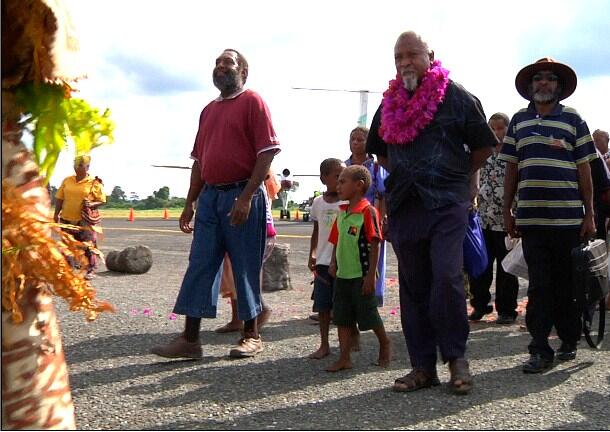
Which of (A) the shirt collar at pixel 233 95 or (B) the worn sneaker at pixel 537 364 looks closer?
(B) the worn sneaker at pixel 537 364

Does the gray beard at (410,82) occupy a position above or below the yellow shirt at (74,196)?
above

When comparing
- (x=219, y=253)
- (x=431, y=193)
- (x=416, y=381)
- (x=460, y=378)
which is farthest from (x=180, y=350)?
(x=431, y=193)

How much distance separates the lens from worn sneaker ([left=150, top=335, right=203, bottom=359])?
468cm

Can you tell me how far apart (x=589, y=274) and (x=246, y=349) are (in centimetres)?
229

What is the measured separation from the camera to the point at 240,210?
4660 millimetres

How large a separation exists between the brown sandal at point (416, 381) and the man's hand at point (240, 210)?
1.37 m

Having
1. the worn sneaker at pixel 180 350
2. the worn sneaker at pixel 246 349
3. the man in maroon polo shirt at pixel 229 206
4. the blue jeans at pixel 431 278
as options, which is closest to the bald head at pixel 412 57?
the blue jeans at pixel 431 278

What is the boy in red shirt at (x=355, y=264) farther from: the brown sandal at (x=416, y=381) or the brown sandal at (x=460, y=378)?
the brown sandal at (x=460, y=378)

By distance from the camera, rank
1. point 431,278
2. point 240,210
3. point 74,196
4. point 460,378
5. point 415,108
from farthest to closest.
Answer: point 74,196 → point 240,210 → point 431,278 → point 415,108 → point 460,378

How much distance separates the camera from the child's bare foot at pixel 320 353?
16.6 feet

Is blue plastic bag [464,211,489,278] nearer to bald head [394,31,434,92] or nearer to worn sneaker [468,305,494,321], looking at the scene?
bald head [394,31,434,92]

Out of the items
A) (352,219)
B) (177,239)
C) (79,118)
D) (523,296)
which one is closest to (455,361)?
(352,219)

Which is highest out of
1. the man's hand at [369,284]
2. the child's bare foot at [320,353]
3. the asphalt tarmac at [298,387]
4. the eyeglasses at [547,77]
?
the eyeglasses at [547,77]

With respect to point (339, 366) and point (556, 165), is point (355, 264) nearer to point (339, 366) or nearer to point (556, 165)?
point (339, 366)
